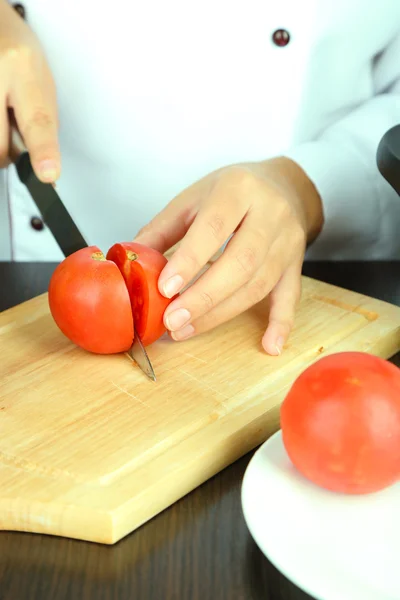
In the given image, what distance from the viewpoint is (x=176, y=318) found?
964 mm

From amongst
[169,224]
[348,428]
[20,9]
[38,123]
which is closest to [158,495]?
[348,428]

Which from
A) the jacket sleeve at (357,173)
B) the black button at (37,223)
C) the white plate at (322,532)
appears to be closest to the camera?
the white plate at (322,532)

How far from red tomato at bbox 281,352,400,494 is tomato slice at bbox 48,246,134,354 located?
342 millimetres

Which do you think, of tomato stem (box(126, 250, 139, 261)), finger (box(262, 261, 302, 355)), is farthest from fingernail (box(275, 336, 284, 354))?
tomato stem (box(126, 250, 139, 261))

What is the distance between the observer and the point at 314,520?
0.67m

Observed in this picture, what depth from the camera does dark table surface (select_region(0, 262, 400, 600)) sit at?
0.65m

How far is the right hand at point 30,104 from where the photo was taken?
3.47ft

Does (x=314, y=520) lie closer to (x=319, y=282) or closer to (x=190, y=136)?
Answer: (x=319, y=282)

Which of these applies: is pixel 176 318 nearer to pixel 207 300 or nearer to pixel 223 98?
pixel 207 300

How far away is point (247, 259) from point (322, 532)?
45cm

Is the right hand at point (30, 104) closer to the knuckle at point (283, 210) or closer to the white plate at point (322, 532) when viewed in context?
the knuckle at point (283, 210)

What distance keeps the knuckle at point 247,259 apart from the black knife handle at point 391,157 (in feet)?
0.66

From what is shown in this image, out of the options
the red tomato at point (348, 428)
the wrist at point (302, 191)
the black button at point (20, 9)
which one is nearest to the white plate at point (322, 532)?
the red tomato at point (348, 428)

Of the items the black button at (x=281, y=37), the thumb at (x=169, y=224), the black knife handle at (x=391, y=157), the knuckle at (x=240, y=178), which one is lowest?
the thumb at (x=169, y=224)
